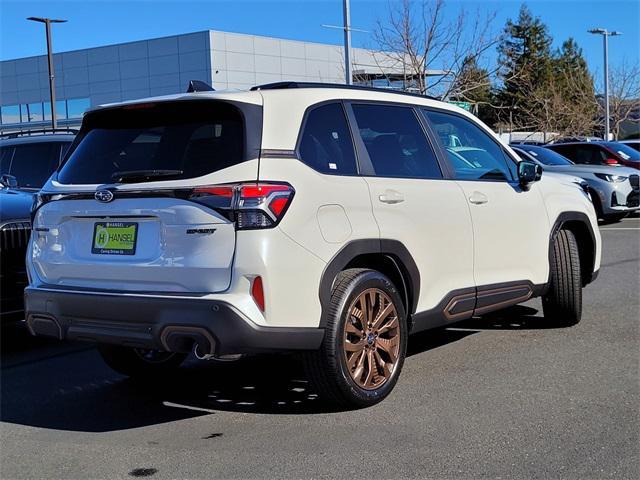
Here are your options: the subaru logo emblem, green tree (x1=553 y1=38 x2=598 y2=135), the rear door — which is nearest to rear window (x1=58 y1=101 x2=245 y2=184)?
the subaru logo emblem

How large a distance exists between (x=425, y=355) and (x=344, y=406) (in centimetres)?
159

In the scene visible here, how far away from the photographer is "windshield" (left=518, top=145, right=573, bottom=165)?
16.8 m

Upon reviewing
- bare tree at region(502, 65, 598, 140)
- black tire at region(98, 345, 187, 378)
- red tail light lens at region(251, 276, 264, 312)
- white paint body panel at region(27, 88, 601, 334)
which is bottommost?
black tire at region(98, 345, 187, 378)

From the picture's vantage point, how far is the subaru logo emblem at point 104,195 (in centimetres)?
440

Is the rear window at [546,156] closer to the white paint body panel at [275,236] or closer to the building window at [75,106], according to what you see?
the white paint body panel at [275,236]

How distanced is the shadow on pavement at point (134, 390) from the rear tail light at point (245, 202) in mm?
1372

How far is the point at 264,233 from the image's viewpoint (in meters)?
4.07

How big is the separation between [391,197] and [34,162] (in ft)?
18.1

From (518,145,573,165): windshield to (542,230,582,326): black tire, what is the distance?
1030cm

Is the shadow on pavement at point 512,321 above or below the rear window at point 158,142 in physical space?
below

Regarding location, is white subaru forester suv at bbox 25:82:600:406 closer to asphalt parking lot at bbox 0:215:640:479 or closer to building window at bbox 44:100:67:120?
asphalt parking lot at bbox 0:215:640:479

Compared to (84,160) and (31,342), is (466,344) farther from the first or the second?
(31,342)

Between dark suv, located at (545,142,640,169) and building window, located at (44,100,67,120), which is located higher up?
building window, located at (44,100,67,120)

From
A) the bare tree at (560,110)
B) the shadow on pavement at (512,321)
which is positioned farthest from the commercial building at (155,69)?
the shadow on pavement at (512,321)
